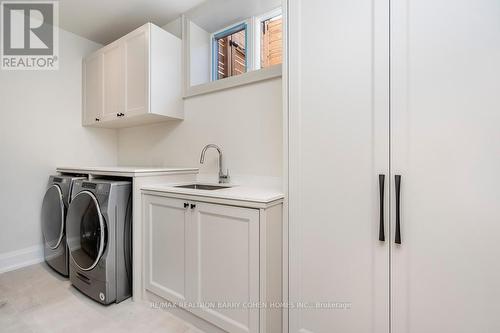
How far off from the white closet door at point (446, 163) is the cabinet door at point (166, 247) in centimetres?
123

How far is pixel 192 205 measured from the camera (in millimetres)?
1533

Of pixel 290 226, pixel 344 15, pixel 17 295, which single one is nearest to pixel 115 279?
pixel 17 295

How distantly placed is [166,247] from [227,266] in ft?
1.85

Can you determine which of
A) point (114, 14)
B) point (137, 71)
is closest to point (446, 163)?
point (137, 71)

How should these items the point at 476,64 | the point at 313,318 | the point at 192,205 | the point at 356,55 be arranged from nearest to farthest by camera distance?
the point at 476,64
the point at 356,55
the point at 313,318
the point at 192,205

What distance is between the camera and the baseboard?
230 centimetres

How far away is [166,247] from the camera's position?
1698 millimetres

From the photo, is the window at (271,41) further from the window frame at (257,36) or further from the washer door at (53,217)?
the washer door at (53,217)

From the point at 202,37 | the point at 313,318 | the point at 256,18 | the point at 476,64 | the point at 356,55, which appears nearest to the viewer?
the point at 476,64

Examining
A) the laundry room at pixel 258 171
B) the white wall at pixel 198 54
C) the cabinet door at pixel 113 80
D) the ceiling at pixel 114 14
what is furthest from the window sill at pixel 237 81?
the ceiling at pixel 114 14

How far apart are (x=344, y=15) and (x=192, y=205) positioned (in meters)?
1.34

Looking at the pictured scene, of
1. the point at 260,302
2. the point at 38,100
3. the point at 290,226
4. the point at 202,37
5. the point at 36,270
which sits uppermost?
the point at 202,37

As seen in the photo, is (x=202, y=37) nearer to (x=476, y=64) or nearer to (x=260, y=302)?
(x=476, y=64)

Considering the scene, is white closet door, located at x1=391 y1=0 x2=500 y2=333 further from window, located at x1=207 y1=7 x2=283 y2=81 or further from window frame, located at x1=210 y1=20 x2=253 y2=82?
window frame, located at x1=210 y1=20 x2=253 y2=82
